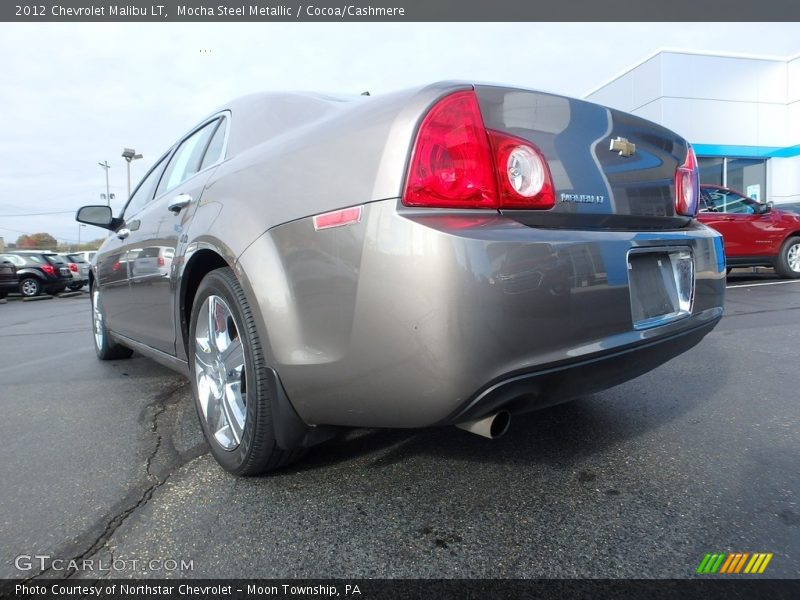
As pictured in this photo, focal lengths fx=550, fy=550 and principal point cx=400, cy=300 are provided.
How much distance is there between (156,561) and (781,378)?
3.37m

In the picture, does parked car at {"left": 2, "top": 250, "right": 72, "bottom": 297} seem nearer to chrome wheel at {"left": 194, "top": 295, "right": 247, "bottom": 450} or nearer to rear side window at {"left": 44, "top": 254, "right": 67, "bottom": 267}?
rear side window at {"left": 44, "top": 254, "right": 67, "bottom": 267}

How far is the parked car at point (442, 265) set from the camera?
1483 millimetres

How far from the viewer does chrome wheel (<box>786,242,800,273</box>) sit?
915 cm

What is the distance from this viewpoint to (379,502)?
1905mm

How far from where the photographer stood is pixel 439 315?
144cm

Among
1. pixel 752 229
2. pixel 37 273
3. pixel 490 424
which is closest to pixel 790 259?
pixel 752 229

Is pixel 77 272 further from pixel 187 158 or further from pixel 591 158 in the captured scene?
pixel 591 158

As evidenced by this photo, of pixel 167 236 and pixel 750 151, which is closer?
pixel 167 236

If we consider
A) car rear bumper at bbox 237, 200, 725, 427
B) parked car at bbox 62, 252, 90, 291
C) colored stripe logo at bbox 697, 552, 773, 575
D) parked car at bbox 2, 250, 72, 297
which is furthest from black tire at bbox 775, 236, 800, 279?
parked car at bbox 62, 252, 90, 291

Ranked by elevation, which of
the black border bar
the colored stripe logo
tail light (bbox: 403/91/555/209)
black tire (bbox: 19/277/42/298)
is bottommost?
black tire (bbox: 19/277/42/298)

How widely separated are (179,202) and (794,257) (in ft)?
33.1

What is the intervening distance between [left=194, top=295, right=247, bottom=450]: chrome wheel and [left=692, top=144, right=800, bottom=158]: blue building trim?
1871cm

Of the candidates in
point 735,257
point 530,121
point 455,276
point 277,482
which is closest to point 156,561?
point 277,482

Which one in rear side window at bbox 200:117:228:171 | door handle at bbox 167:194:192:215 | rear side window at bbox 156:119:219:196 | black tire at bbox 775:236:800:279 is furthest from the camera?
black tire at bbox 775:236:800:279
